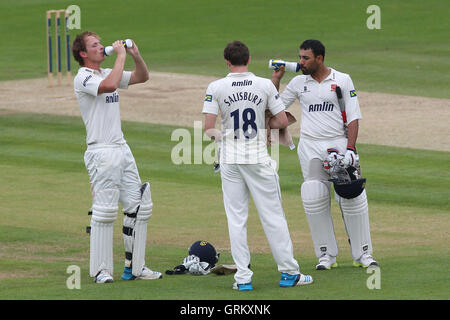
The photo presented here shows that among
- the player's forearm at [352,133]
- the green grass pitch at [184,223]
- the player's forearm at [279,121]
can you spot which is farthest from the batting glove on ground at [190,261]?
the player's forearm at [352,133]

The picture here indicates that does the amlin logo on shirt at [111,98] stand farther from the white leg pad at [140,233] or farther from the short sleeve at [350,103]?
the short sleeve at [350,103]

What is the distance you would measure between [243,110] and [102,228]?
1.85m

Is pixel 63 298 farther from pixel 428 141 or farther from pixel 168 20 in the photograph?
pixel 168 20

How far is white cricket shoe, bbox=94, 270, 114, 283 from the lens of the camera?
9.09 metres

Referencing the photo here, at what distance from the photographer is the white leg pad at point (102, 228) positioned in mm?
9133

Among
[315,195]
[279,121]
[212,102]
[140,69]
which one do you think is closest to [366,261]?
[315,195]

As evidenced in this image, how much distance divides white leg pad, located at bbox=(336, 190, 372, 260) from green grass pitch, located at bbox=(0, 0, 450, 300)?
243mm

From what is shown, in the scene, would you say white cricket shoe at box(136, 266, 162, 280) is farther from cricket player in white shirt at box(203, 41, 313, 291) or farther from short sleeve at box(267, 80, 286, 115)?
short sleeve at box(267, 80, 286, 115)

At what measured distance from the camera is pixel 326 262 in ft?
31.7

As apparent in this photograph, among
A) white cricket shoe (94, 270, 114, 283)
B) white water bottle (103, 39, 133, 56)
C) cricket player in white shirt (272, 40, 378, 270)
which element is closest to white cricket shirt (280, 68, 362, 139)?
cricket player in white shirt (272, 40, 378, 270)

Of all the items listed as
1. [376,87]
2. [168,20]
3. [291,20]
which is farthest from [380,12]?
[376,87]

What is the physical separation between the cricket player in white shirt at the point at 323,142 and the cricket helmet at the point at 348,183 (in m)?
0.21

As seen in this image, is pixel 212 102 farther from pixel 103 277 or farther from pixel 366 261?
pixel 366 261

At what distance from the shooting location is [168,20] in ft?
137
